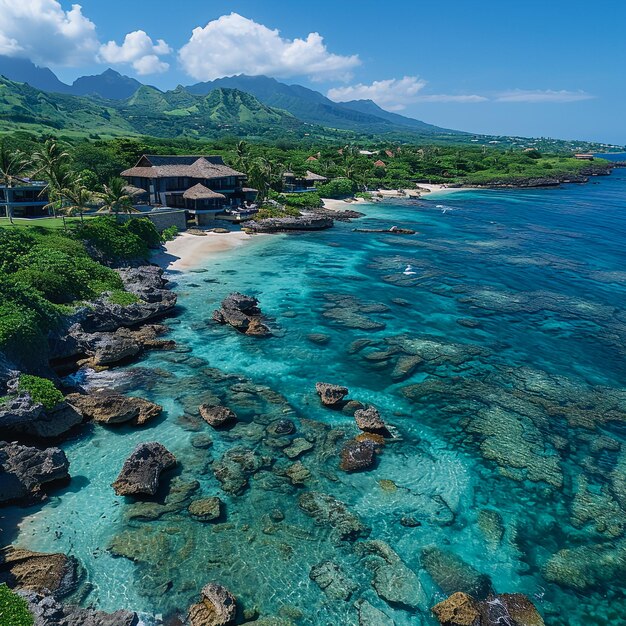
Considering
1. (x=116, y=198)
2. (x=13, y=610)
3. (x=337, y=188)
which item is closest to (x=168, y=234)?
(x=116, y=198)

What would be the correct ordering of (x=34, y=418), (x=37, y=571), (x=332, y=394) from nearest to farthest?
(x=37, y=571) < (x=34, y=418) < (x=332, y=394)

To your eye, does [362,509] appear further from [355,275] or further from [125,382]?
[355,275]

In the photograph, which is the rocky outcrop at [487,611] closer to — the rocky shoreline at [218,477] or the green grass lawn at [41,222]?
the rocky shoreline at [218,477]

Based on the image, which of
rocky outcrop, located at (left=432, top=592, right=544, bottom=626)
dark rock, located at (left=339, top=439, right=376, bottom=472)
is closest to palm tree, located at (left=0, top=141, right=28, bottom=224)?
dark rock, located at (left=339, top=439, right=376, bottom=472)

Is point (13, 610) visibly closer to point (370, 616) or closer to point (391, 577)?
point (370, 616)

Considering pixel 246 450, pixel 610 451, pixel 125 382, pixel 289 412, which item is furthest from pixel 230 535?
pixel 610 451
